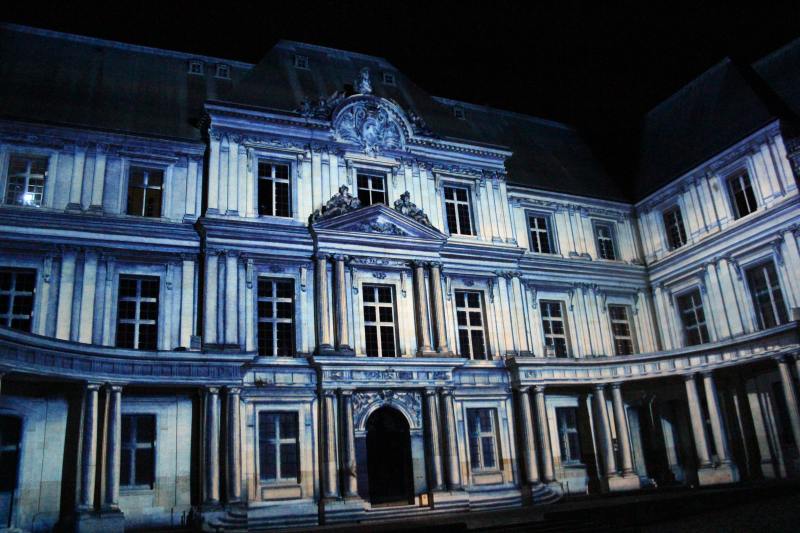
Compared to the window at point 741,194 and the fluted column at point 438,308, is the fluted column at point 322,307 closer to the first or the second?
the fluted column at point 438,308

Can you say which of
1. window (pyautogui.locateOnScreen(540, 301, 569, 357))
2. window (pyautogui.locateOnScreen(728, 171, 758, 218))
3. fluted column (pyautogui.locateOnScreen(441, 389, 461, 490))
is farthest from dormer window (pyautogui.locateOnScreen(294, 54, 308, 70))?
window (pyautogui.locateOnScreen(728, 171, 758, 218))

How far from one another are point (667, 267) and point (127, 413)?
2448 centimetres

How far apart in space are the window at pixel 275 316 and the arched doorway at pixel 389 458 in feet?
13.9

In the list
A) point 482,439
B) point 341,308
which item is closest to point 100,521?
point 341,308

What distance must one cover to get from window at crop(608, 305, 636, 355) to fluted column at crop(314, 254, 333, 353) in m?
14.4

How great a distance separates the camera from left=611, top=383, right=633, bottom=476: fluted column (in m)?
27.2

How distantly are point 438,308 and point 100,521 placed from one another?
45.0 ft

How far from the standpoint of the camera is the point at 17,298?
857 inches

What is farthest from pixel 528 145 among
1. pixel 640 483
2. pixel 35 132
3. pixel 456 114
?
pixel 35 132

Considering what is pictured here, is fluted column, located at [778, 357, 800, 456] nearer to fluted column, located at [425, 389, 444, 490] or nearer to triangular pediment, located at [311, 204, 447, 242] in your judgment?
fluted column, located at [425, 389, 444, 490]

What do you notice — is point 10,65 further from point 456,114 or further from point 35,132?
point 456,114

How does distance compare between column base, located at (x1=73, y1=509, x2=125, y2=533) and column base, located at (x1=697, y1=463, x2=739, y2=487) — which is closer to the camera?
column base, located at (x1=73, y1=509, x2=125, y2=533)

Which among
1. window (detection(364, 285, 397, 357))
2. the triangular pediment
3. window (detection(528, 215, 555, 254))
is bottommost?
window (detection(364, 285, 397, 357))

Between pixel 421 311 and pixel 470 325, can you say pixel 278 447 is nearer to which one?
pixel 421 311
